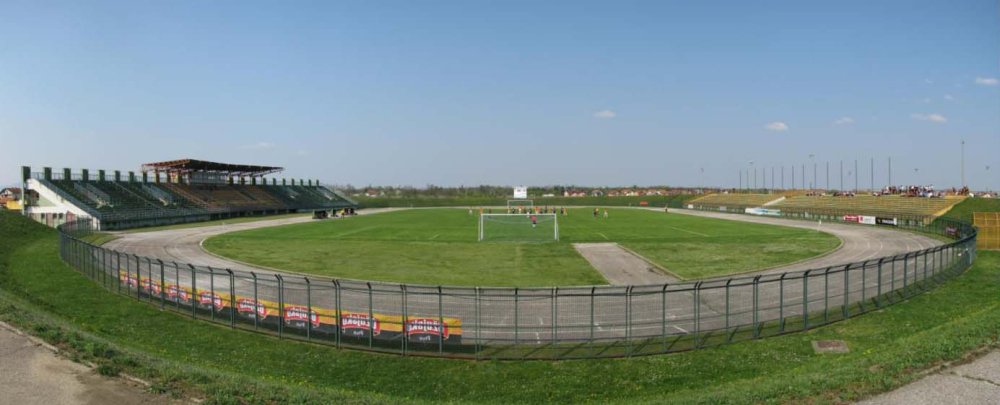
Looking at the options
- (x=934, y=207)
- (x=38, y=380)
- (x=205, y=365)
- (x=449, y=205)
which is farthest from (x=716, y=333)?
(x=449, y=205)

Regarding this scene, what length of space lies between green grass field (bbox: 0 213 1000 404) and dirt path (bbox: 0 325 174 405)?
1.12 feet

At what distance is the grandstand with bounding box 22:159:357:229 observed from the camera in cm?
6359

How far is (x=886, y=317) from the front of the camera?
731 inches

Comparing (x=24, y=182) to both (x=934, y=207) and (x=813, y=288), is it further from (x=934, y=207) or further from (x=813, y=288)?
(x=934, y=207)

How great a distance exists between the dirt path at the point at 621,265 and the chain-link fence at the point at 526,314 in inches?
189

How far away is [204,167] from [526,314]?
302 ft

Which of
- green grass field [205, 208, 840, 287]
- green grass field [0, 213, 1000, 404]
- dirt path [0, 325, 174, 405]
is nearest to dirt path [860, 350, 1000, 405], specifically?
green grass field [0, 213, 1000, 404]

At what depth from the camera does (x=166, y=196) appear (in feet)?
268

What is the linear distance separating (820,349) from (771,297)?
22.6 feet

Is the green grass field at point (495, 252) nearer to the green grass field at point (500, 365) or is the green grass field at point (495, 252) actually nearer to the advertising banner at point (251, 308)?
the advertising banner at point (251, 308)

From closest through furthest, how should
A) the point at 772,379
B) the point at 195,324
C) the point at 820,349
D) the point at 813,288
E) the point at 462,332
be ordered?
1. the point at 772,379
2. the point at 820,349
3. the point at 462,332
4. the point at 195,324
5. the point at 813,288

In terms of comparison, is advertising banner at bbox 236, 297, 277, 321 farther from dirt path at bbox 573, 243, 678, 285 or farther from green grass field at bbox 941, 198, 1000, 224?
green grass field at bbox 941, 198, 1000, 224

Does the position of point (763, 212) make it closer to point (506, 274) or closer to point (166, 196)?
point (506, 274)

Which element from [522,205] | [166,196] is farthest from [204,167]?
[522,205]
